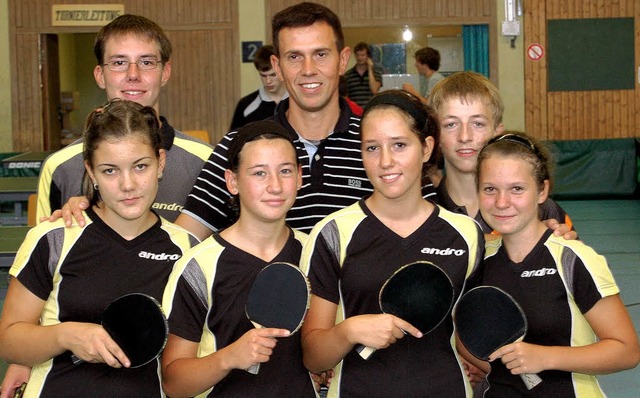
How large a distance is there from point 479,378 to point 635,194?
534 inches

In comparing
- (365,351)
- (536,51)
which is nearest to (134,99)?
(365,351)

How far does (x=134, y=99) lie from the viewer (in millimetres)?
3906

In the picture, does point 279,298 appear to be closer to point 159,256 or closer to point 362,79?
point 159,256

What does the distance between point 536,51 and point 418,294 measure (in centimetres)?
1510

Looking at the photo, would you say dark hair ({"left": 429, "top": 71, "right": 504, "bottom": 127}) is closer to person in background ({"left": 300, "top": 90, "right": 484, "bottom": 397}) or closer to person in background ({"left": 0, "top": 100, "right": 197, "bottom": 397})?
person in background ({"left": 300, "top": 90, "right": 484, "bottom": 397})

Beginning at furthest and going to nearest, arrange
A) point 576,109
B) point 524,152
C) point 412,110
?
point 576,109, point 524,152, point 412,110

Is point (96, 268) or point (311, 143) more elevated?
point (311, 143)

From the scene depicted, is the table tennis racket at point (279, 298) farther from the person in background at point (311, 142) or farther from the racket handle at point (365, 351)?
the person in background at point (311, 142)

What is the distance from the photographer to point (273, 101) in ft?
31.3

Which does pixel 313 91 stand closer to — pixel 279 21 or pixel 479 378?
pixel 279 21

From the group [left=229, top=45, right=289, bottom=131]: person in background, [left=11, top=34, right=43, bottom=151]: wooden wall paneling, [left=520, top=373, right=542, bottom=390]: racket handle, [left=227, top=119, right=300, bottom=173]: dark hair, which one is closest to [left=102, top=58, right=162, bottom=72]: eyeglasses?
[left=227, top=119, right=300, bottom=173]: dark hair

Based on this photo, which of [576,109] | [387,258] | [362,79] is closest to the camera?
[387,258]

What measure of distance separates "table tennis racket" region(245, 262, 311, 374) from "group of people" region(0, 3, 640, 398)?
0.18m

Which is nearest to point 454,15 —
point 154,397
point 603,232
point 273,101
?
point 603,232
